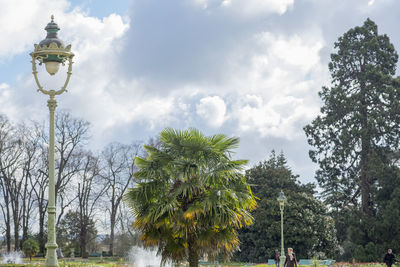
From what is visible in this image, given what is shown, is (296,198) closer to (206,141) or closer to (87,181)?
(87,181)

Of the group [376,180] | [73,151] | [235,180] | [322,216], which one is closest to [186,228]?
[235,180]

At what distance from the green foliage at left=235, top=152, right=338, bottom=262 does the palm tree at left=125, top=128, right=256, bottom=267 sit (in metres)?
23.5

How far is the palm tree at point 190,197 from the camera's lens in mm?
17672

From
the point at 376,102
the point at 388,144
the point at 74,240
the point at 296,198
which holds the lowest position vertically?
the point at 74,240

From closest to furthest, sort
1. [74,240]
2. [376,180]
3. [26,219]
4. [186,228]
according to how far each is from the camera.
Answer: [186,228]
[376,180]
[26,219]
[74,240]

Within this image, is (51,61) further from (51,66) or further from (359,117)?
(359,117)

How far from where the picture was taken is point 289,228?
41.6 metres

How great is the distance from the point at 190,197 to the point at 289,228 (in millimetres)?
24691

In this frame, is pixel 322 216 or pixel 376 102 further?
pixel 376 102

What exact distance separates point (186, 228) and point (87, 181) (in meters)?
36.6

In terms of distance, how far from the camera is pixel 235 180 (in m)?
19.0

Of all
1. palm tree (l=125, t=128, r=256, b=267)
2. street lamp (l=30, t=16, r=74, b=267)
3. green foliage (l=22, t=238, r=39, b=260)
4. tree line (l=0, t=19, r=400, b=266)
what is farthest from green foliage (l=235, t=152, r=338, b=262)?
street lamp (l=30, t=16, r=74, b=267)

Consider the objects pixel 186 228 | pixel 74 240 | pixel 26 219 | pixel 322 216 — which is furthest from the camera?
pixel 74 240

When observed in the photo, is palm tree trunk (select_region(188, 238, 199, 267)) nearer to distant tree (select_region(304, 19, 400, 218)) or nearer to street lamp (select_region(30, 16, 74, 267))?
street lamp (select_region(30, 16, 74, 267))
